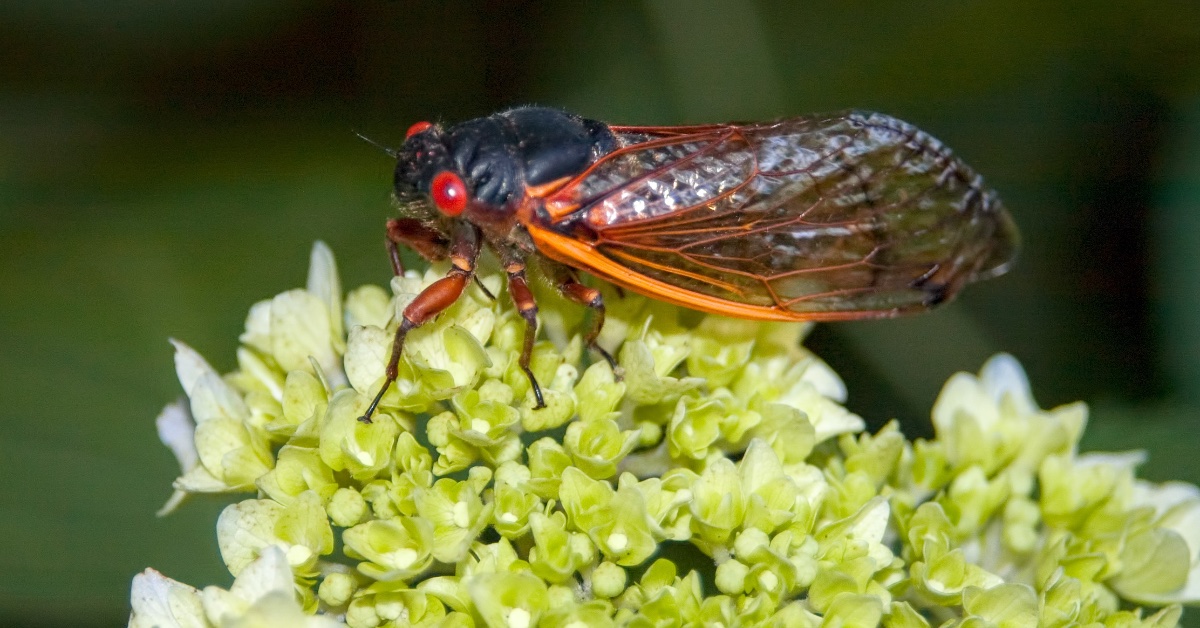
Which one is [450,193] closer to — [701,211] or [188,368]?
[701,211]

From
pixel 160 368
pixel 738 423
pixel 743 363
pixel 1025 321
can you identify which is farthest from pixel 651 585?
pixel 1025 321

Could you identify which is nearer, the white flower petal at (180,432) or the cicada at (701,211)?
the cicada at (701,211)

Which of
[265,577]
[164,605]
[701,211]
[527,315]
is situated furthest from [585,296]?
[164,605]

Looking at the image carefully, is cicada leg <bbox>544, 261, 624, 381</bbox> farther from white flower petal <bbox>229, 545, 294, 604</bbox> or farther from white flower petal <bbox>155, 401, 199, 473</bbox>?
white flower petal <bbox>155, 401, 199, 473</bbox>

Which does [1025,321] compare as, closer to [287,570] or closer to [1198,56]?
[1198,56]

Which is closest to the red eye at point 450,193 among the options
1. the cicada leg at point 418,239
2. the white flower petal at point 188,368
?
the cicada leg at point 418,239

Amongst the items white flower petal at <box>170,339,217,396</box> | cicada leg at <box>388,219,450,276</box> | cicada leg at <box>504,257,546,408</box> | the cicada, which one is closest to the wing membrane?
the cicada

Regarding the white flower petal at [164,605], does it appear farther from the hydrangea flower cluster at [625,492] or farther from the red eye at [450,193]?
the red eye at [450,193]
